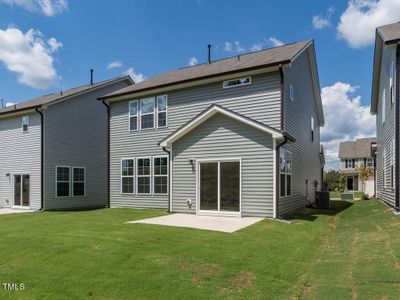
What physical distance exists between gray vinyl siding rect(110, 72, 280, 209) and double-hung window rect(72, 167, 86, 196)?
3.41 metres

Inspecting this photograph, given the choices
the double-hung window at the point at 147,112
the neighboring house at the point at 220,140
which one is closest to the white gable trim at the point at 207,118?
the neighboring house at the point at 220,140

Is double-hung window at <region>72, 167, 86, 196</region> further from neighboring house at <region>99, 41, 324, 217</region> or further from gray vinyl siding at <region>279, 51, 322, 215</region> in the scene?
gray vinyl siding at <region>279, 51, 322, 215</region>

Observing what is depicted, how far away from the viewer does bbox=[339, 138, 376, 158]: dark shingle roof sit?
48056 mm

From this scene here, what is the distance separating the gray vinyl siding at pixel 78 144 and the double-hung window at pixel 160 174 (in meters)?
6.22

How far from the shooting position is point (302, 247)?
781cm

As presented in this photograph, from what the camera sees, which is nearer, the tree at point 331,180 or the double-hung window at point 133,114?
the double-hung window at point 133,114

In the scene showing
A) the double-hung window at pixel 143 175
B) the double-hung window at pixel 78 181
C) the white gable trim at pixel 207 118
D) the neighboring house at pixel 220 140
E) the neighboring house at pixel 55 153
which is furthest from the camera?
the double-hung window at pixel 78 181

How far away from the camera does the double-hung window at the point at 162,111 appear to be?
1595 centimetres

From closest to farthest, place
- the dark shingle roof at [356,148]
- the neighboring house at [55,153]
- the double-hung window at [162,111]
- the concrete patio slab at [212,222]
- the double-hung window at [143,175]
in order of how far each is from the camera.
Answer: the concrete patio slab at [212,222] < the double-hung window at [162,111] < the double-hung window at [143,175] < the neighboring house at [55,153] < the dark shingle roof at [356,148]

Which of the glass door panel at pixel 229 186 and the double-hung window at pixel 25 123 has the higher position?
the double-hung window at pixel 25 123

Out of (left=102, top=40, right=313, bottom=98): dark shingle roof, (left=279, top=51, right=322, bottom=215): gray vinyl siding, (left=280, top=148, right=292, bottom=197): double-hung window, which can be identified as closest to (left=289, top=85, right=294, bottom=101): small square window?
(left=279, top=51, right=322, bottom=215): gray vinyl siding

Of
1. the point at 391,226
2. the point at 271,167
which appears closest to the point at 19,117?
the point at 271,167

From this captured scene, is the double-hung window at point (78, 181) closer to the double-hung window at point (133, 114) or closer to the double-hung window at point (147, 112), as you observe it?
the double-hung window at point (133, 114)

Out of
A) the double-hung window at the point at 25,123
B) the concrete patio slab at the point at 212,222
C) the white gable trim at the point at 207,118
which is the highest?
the double-hung window at the point at 25,123
